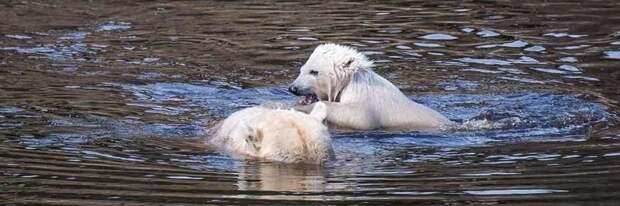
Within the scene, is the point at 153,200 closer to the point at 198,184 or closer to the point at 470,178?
the point at 198,184

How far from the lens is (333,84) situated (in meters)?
13.0

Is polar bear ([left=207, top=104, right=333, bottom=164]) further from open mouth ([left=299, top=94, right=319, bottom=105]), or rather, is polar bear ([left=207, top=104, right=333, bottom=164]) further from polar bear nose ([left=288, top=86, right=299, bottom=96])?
open mouth ([left=299, top=94, right=319, bottom=105])

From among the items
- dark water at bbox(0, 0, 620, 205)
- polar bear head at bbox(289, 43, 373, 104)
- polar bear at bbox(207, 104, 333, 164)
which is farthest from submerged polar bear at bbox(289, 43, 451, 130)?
polar bear at bbox(207, 104, 333, 164)

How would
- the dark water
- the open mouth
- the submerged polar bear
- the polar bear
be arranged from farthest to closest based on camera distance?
the open mouth < the submerged polar bear < the polar bear < the dark water

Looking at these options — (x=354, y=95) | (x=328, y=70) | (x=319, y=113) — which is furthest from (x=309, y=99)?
(x=319, y=113)

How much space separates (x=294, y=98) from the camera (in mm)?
13938

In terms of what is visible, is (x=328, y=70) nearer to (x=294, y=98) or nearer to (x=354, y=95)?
(x=354, y=95)

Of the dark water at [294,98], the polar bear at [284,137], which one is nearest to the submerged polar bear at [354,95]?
the dark water at [294,98]

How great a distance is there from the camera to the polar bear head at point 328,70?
12.9 m

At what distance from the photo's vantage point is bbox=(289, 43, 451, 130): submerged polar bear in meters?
12.3

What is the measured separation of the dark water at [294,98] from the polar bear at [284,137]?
15cm

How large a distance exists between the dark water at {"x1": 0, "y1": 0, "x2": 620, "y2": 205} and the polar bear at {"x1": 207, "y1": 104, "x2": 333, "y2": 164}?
15 centimetres

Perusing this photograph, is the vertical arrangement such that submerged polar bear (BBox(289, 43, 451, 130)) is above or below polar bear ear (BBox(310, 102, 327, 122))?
below

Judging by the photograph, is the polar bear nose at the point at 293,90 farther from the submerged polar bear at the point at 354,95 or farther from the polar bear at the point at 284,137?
the polar bear at the point at 284,137
